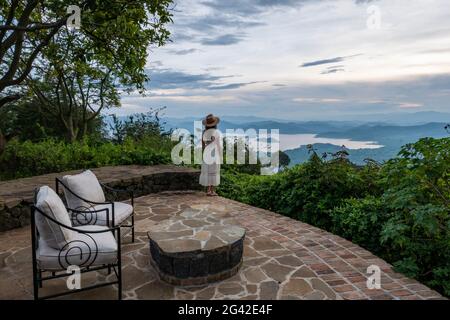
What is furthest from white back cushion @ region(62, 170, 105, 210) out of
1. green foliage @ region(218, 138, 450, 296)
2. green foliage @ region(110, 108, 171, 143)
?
green foliage @ region(110, 108, 171, 143)

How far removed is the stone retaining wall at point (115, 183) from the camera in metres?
5.55

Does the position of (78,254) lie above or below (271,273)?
above

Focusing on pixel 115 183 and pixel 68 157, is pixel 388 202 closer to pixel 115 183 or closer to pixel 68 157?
pixel 115 183

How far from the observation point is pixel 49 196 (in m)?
3.38

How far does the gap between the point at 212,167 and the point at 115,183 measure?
6.57ft

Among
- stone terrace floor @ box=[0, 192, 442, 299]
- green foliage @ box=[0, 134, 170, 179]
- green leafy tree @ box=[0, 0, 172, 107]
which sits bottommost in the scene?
stone terrace floor @ box=[0, 192, 442, 299]

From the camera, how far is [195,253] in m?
3.83

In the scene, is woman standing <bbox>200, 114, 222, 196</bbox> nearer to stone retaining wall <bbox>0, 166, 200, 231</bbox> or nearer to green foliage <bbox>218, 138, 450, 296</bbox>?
stone retaining wall <bbox>0, 166, 200, 231</bbox>

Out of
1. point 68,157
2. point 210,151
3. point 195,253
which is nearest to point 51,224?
point 195,253

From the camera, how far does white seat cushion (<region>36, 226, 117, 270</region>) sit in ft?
10.7

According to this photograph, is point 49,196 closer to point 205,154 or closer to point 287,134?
point 205,154

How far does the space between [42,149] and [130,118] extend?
15.1ft
